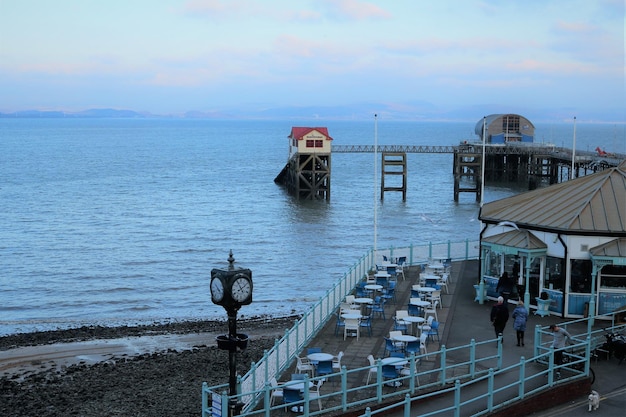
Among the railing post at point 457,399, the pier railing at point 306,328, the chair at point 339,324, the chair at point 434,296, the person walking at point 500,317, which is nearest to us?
the railing post at point 457,399

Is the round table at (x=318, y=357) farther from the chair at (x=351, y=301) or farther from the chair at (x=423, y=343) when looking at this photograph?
the chair at (x=351, y=301)

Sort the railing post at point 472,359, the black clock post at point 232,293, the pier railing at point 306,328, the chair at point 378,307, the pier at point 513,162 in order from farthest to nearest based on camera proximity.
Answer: the pier at point 513,162 → the chair at point 378,307 → the railing post at point 472,359 → the pier railing at point 306,328 → the black clock post at point 232,293

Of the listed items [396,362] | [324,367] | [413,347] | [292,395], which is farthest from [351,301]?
[292,395]

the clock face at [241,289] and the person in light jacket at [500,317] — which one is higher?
the clock face at [241,289]

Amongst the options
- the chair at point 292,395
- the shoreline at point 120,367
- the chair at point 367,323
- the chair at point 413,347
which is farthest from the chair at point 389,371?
the shoreline at point 120,367

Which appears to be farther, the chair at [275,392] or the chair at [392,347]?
the chair at [392,347]

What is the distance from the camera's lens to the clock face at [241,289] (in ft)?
36.7

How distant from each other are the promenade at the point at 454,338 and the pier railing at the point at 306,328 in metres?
0.37

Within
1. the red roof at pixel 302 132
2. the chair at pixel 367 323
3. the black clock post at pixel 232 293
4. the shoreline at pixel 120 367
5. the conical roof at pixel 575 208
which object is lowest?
the shoreline at pixel 120 367

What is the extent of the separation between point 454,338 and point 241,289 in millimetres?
8057

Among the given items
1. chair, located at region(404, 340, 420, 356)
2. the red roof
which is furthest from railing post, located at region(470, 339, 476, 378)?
the red roof

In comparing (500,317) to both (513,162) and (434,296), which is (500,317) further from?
(513,162)

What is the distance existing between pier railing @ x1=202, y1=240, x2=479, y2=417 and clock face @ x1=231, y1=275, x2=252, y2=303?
5.35 ft

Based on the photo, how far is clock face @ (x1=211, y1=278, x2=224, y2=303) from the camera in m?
11.2
